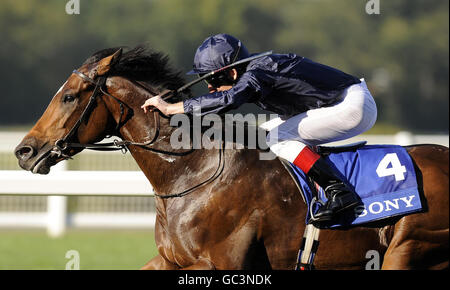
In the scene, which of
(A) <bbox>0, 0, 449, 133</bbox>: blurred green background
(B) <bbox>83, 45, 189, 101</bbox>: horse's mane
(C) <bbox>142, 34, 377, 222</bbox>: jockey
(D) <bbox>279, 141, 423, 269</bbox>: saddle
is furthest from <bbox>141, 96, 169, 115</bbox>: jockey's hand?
(A) <bbox>0, 0, 449, 133</bbox>: blurred green background

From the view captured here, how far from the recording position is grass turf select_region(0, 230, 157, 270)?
6.54 m

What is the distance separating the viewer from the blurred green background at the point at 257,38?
39688mm

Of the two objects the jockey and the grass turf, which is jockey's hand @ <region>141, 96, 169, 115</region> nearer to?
the jockey

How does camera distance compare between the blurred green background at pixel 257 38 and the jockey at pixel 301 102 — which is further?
the blurred green background at pixel 257 38

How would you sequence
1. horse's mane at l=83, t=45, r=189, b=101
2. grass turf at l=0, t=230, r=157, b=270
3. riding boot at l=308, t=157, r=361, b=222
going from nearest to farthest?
riding boot at l=308, t=157, r=361, b=222
horse's mane at l=83, t=45, r=189, b=101
grass turf at l=0, t=230, r=157, b=270

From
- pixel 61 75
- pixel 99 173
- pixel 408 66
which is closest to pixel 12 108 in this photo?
pixel 61 75

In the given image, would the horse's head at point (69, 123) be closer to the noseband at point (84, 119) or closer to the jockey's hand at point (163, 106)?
the noseband at point (84, 119)

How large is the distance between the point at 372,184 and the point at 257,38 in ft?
143

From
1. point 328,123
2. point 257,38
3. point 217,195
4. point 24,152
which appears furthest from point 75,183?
point 257,38

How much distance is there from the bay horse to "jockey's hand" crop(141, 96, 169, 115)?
10 cm

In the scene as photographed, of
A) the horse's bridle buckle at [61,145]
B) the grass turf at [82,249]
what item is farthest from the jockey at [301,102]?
the grass turf at [82,249]
